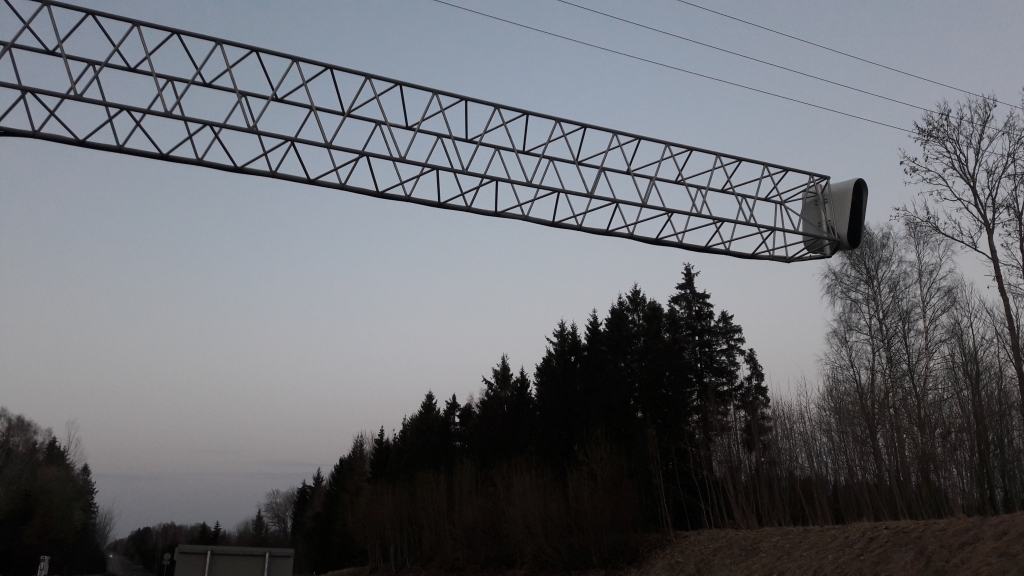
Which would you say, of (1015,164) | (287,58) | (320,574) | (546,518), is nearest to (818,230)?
(287,58)

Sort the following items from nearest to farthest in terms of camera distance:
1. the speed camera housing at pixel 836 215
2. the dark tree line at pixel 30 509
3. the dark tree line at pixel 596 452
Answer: the speed camera housing at pixel 836 215
the dark tree line at pixel 596 452
the dark tree line at pixel 30 509

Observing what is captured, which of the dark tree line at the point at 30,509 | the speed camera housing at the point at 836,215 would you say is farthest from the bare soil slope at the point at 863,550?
the dark tree line at the point at 30,509

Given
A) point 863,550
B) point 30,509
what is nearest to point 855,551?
point 863,550

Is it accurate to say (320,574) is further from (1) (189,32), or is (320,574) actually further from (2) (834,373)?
(1) (189,32)

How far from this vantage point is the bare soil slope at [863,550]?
56.3 feet

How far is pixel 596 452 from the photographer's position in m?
36.5

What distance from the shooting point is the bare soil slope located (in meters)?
17.2

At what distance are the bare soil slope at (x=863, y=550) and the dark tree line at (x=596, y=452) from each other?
14.3ft

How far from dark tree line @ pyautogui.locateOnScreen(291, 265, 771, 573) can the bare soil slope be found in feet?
14.3

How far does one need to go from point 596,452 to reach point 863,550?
16324mm

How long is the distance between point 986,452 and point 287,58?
22.3m

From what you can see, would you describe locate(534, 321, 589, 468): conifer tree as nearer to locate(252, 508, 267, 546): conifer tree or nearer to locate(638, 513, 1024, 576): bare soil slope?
locate(638, 513, 1024, 576): bare soil slope

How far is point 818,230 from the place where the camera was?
52.0 ft

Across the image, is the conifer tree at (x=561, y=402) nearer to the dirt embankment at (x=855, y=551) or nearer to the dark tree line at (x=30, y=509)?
the dirt embankment at (x=855, y=551)
